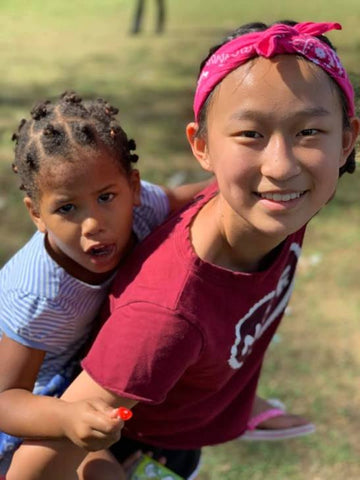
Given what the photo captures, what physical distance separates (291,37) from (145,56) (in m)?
7.67

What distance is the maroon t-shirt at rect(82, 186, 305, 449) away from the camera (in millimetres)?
1675

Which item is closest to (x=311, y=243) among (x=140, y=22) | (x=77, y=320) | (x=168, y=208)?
(x=168, y=208)

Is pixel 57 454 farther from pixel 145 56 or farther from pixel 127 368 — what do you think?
pixel 145 56

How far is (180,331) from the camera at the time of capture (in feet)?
5.51

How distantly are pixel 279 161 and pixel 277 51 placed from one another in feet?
0.73

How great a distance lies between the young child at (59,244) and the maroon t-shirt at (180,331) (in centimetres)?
9

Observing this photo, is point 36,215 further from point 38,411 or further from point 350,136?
point 350,136

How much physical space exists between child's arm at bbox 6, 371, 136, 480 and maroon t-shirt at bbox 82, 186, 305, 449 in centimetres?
3

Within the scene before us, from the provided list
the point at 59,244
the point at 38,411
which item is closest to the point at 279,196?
the point at 59,244

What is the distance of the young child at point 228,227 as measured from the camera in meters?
1.62

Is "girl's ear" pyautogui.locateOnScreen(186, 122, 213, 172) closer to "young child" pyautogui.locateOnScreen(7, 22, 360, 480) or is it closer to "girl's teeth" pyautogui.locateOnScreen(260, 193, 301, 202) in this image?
"young child" pyautogui.locateOnScreen(7, 22, 360, 480)

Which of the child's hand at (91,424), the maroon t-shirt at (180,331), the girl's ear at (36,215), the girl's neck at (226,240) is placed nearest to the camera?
the child's hand at (91,424)

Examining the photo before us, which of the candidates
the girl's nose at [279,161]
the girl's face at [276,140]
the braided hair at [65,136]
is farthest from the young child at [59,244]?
the girl's nose at [279,161]

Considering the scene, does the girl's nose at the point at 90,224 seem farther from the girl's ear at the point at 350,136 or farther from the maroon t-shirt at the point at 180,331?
the girl's ear at the point at 350,136
